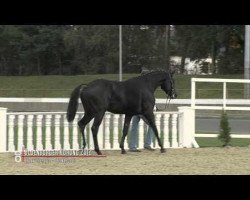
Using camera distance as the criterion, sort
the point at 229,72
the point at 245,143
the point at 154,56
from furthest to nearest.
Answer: the point at 154,56 < the point at 229,72 < the point at 245,143

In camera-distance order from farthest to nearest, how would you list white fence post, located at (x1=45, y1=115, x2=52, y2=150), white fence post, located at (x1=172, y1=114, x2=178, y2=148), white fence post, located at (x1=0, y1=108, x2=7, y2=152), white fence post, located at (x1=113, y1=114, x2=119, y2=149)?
1. white fence post, located at (x1=172, y1=114, x2=178, y2=148)
2. white fence post, located at (x1=113, y1=114, x2=119, y2=149)
3. white fence post, located at (x1=45, y1=115, x2=52, y2=150)
4. white fence post, located at (x1=0, y1=108, x2=7, y2=152)

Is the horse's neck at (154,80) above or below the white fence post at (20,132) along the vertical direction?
above

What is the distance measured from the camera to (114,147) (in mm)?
14078

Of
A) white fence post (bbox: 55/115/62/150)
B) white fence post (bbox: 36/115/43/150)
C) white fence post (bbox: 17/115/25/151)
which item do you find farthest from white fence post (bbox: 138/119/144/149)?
white fence post (bbox: 17/115/25/151)

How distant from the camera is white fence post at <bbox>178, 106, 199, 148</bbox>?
47.9 ft

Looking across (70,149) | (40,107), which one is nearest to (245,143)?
(70,149)

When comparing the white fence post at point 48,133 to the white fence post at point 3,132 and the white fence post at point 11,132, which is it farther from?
the white fence post at point 3,132

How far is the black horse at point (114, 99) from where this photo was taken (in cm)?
1270

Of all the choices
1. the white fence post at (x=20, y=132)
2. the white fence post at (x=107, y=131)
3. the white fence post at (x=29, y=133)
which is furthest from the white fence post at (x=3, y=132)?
the white fence post at (x=107, y=131)

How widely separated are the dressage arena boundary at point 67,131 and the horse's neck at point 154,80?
4.00 feet

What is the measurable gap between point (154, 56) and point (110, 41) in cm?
441

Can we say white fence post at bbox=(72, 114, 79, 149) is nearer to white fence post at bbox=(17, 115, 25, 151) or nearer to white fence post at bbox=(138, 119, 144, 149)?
white fence post at bbox=(17, 115, 25, 151)

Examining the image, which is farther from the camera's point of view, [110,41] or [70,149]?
[110,41]

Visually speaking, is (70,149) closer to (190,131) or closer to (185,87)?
(190,131)
